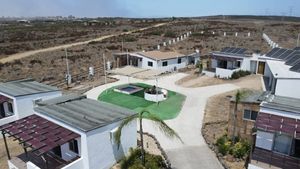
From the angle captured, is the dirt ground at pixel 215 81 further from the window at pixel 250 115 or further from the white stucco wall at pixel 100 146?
the white stucco wall at pixel 100 146

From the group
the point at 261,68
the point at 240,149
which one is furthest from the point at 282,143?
the point at 261,68

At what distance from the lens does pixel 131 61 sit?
151ft

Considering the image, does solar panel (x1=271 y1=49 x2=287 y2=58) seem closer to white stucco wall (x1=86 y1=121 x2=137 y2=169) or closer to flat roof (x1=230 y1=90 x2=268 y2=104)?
flat roof (x1=230 y1=90 x2=268 y2=104)

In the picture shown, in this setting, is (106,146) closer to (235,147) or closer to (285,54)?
(235,147)

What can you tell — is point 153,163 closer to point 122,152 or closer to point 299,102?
point 122,152

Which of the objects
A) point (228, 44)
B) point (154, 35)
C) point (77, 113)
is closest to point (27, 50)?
point (154, 35)

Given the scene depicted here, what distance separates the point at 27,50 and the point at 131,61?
33.7 meters

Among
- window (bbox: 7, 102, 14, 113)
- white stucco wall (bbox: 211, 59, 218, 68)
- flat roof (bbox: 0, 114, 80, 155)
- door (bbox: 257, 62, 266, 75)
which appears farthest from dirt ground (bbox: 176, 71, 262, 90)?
flat roof (bbox: 0, 114, 80, 155)

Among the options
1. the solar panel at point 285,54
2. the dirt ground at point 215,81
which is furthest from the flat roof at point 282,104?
the solar panel at point 285,54

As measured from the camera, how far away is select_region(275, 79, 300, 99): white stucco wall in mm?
23097

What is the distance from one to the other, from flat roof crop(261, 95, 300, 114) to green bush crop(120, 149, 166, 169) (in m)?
7.41

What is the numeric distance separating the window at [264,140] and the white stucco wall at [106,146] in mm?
7990

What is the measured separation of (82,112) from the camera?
18.1 metres

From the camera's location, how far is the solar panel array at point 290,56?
2616 centimetres
